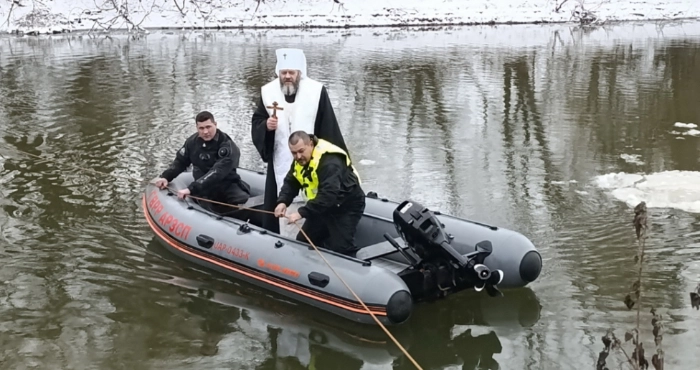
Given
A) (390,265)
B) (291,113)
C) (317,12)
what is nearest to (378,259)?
(390,265)

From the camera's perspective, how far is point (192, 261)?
→ 21.5ft

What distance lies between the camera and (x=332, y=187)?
559 cm

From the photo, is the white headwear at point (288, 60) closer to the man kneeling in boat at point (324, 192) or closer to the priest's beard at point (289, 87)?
the priest's beard at point (289, 87)

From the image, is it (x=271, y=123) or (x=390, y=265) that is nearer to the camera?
(x=390, y=265)

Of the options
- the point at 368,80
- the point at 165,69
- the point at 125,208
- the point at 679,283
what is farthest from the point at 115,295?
the point at 165,69

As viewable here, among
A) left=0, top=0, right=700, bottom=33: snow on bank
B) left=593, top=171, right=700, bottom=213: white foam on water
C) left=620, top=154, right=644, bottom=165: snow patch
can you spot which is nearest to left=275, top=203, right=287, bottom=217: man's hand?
left=593, top=171, right=700, bottom=213: white foam on water

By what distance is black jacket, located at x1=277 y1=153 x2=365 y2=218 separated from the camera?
5.59 meters

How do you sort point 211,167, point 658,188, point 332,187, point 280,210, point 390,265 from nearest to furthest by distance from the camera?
point 332,187
point 280,210
point 390,265
point 211,167
point 658,188

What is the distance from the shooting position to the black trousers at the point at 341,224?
5.83 metres

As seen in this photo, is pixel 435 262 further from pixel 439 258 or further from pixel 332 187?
pixel 332 187

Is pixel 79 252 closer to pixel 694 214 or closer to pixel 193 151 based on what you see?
pixel 193 151

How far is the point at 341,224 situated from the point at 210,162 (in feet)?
5.99

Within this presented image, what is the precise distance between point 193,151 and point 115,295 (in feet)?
5.48

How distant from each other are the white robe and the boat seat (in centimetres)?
62
